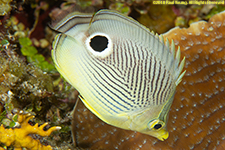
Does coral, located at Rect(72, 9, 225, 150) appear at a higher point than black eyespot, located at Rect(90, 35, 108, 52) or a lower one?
lower

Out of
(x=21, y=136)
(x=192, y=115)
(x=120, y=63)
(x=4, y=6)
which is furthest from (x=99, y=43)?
(x=192, y=115)

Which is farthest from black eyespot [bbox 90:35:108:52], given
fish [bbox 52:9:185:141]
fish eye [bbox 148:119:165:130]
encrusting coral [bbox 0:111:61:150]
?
encrusting coral [bbox 0:111:61:150]

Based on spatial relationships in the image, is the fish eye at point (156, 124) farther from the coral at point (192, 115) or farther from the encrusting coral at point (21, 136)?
the encrusting coral at point (21, 136)

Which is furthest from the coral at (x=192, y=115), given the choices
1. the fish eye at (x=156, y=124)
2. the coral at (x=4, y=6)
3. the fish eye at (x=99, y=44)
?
the coral at (x=4, y=6)

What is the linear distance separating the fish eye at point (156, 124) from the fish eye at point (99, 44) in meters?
0.65

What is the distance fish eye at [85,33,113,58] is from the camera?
4.31 ft

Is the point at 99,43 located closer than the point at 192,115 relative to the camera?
→ Yes

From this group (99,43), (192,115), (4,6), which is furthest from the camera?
(192,115)

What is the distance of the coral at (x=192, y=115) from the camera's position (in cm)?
192

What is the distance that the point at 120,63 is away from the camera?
4.29ft

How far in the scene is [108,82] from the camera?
1329 millimetres

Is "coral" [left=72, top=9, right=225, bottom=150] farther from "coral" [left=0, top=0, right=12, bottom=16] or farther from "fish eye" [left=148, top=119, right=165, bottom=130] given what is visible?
"coral" [left=0, top=0, right=12, bottom=16]

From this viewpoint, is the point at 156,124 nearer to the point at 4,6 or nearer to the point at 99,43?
the point at 99,43

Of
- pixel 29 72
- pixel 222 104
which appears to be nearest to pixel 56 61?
pixel 29 72
